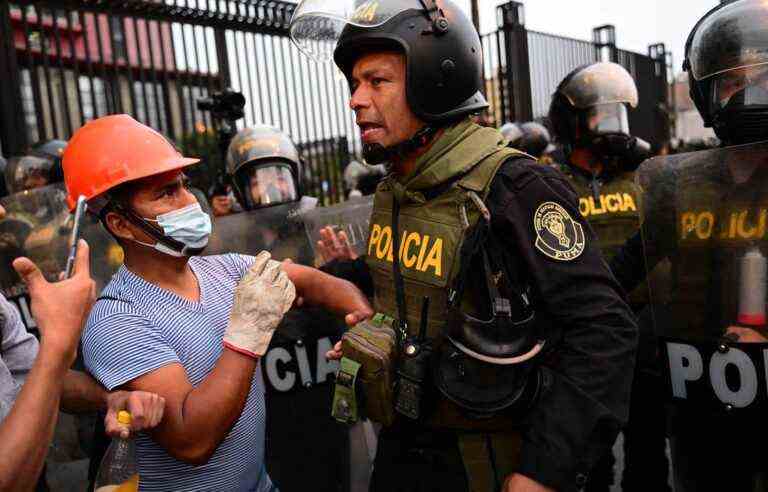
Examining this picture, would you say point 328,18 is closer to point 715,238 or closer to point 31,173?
point 715,238

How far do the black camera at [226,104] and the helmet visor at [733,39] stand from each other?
4065mm

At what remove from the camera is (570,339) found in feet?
5.10

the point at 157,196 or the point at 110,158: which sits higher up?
the point at 110,158

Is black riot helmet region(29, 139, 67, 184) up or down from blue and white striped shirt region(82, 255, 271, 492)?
up

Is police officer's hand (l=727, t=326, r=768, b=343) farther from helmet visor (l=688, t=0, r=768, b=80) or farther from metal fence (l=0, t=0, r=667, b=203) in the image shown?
metal fence (l=0, t=0, r=667, b=203)

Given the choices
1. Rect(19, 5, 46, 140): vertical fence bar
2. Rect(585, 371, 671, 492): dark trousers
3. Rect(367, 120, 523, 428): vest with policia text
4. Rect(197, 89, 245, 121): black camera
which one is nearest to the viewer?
Rect(367, 120, 523, 428): vest with policia text

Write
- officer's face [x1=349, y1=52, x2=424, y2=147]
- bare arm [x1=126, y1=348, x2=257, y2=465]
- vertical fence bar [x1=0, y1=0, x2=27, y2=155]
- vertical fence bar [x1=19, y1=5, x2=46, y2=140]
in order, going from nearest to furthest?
bare arm [x1=126, y1=348, x2=257, y2=465] < officer's face [x1=349, y1=52, x2=424, y2=147] < vertical fence bar [x1=0, y1=0, x2=27, y2=155] < vertical fence bar [x1=19, y1=5, x2=46, y2=140]

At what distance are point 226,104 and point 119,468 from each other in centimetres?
418

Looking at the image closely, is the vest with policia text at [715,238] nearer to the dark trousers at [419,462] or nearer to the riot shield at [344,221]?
the dark trousers at [419,462]

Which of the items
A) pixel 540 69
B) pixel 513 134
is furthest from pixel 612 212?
pixel 540 69

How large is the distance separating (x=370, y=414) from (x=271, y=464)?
4.45 feet

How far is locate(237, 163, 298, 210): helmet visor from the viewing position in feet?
13.0

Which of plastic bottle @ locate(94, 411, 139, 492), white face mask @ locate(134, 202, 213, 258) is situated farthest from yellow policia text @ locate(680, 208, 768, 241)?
plastic bottle @ locate(94, 411, 139, 492)

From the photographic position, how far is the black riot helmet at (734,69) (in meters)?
1.89
